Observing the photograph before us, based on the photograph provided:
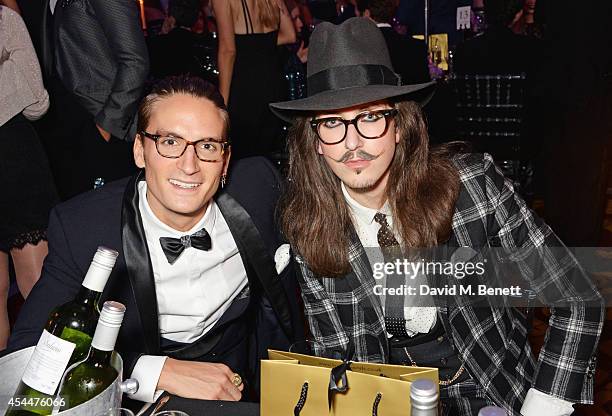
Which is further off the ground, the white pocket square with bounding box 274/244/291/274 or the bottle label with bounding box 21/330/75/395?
the bottle label with bounding box 21/330/75/395

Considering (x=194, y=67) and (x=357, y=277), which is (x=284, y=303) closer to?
(x=357, y=277)

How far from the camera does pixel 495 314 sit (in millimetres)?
1889

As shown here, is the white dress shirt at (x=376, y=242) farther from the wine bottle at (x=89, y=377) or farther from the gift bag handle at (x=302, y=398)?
the wine bottle at (x=89, y=377)

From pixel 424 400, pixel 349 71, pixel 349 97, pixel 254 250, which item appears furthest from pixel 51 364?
pixel 349 71

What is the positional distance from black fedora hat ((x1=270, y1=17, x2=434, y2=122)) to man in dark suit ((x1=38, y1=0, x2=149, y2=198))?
1.24 metres

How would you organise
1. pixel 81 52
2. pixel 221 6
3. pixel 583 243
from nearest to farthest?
pixel 81 52 → pixel 221 6 → pixel 583 243


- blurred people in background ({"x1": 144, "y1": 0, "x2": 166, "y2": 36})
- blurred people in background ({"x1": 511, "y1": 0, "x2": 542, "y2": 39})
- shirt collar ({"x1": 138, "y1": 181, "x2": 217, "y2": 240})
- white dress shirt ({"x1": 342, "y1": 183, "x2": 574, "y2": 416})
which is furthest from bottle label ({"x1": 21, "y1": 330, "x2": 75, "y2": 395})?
blurred people in background ({"x1": 144, "y1": 0, "x2": 166, "y2": 36})

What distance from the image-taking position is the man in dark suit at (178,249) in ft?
5.84

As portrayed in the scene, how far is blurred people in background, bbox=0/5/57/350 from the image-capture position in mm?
2863

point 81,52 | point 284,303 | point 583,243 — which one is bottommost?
point 583,243

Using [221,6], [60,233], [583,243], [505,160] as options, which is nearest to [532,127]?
[505,160]

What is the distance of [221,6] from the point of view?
403cm

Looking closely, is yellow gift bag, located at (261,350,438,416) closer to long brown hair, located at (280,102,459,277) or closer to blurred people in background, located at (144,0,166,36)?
long brown hair, located at (280,102,459,277)

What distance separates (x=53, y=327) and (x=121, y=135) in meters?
1.96
